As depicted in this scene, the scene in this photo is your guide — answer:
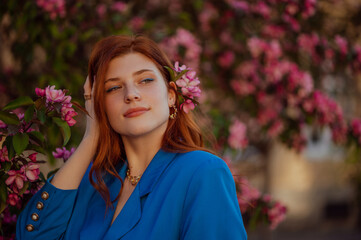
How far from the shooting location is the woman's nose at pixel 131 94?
5.44 ft

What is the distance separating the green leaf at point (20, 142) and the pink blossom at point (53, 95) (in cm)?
16

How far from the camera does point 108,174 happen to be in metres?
1.86

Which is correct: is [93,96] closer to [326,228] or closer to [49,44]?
[49,44]

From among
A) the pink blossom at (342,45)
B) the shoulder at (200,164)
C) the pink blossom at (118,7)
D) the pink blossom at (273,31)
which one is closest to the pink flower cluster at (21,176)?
the shoulder at (200,164)

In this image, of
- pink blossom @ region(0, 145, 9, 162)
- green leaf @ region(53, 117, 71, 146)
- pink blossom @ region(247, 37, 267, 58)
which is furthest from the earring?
pink blossom @ region(247, 37, 267, 58)

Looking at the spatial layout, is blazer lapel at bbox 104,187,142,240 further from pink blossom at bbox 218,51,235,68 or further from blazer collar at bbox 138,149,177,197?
pink blossom at bbox 218,51,235,68

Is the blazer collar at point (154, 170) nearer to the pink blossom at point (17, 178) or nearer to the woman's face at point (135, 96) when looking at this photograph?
the woman's face at point (135, 96)

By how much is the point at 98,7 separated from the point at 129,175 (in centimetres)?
193

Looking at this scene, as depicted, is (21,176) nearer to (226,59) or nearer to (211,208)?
(211,208)

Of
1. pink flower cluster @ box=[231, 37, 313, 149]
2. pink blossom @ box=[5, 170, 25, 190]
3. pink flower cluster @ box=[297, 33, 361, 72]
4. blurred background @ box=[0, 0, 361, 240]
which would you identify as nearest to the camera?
pink blossom @ box=[5, 170, 25, 190]

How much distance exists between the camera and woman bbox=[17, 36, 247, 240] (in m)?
→ 1.55

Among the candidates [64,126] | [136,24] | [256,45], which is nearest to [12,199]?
[64,126]

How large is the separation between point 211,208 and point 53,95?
69cm

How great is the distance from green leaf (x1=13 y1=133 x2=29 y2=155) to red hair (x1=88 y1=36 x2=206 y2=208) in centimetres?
30
